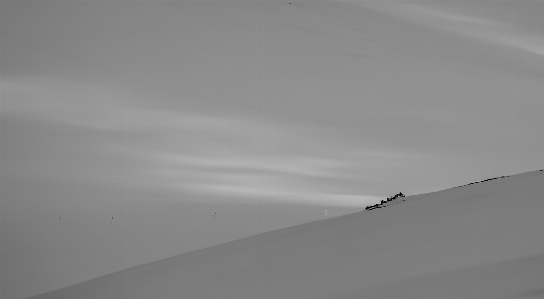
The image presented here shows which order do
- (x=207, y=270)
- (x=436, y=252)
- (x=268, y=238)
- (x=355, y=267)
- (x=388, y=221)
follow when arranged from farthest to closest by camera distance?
(x=268, y=238), (x=207, y=270), (x=388, y=221), (x=355, y=267), (x=436, y=252)

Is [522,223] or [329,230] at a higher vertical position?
[329,230]

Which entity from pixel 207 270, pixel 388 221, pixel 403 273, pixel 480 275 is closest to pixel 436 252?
pixel 403 273

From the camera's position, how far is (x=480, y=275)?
3.75m

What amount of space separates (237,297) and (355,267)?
1.07 m

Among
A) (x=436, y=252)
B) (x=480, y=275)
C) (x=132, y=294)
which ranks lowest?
(x=480, y=275)

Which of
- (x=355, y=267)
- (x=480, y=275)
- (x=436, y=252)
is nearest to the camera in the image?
(x=480, y=275)

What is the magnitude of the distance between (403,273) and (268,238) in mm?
3570

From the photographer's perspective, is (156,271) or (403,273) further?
(156,271)

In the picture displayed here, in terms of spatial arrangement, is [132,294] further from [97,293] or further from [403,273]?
[403,273]

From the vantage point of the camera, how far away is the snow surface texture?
3834mm

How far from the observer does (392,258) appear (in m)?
5.13

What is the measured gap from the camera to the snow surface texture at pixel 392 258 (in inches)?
151

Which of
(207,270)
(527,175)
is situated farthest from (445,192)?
(207,270)

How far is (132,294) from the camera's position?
728 centimetres
